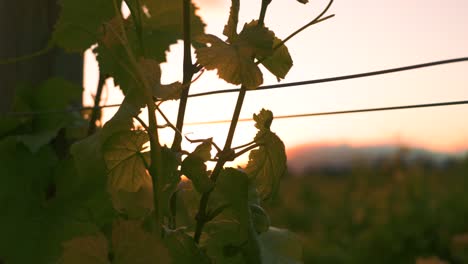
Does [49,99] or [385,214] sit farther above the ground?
[49,99]

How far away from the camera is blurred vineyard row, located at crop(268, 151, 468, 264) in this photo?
3.62 meters

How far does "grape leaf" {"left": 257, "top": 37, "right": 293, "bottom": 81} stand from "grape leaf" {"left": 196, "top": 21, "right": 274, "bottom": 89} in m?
0.08

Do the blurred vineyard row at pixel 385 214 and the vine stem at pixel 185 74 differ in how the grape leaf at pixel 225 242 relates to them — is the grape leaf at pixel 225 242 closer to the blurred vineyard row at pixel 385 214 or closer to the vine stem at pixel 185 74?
the vine stem at pixel 185 74

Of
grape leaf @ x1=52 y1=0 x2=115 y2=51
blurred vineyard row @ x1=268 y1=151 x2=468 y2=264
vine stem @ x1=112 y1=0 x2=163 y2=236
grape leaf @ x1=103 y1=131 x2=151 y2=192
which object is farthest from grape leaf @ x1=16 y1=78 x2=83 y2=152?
blurred vineyard row @ x1=268 y1=151 x2=468 y2=264

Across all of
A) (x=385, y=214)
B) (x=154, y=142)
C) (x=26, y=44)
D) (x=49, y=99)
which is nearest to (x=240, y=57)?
(x=154, y=142)

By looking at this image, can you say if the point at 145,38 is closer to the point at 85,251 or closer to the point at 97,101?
the point at 97,101

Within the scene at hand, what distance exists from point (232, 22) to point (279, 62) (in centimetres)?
8

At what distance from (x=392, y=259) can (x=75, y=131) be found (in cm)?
269

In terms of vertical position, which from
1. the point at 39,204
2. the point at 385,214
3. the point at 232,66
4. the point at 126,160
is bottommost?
the point at 385,214

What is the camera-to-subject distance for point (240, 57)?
0.70 meters

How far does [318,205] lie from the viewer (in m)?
5.06

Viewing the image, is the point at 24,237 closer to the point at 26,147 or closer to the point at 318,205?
the point at 26,147

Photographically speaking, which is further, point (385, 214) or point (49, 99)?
point (385, 214)

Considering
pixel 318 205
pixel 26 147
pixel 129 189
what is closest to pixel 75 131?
pixel 26 147
